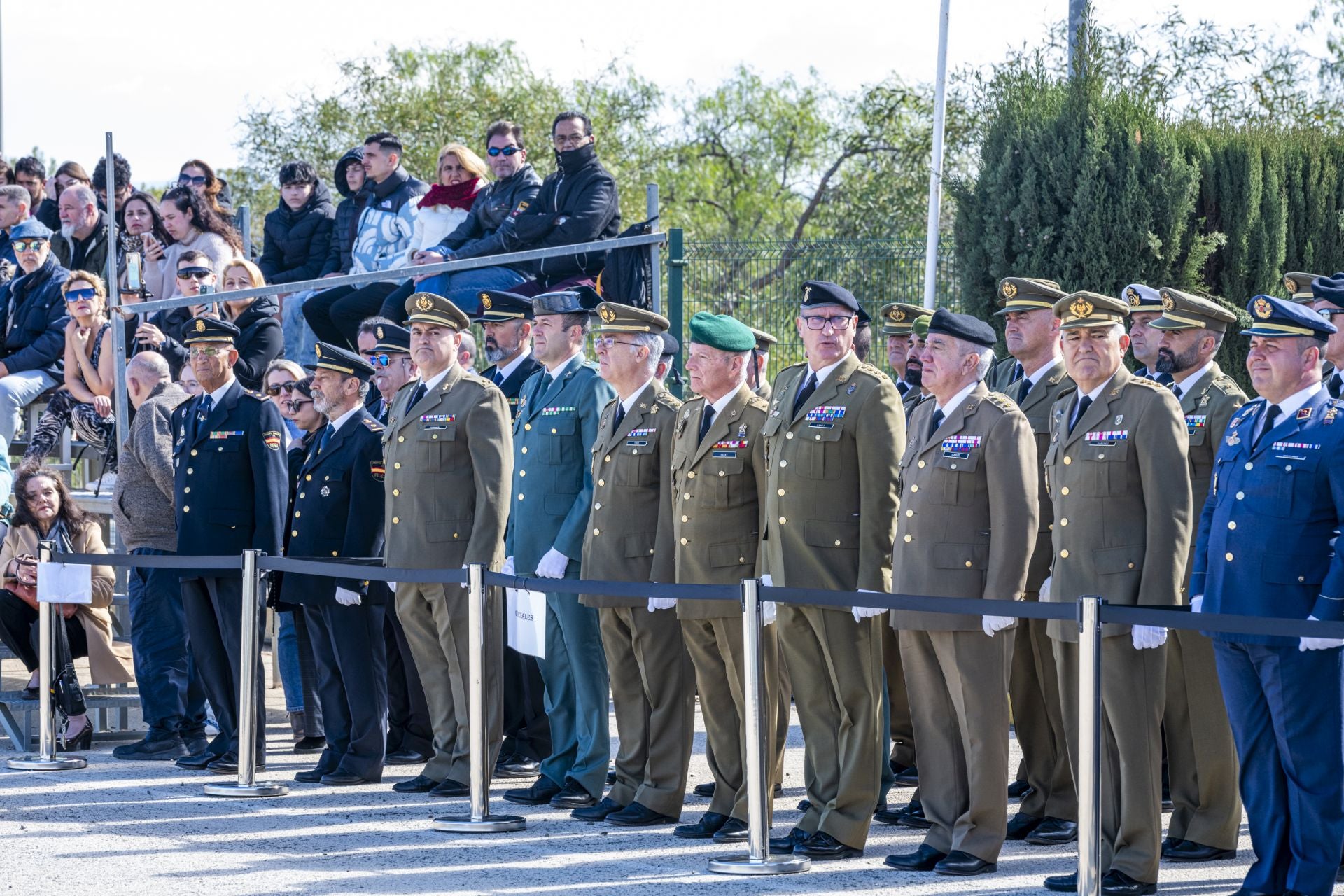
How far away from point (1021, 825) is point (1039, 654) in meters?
0.67

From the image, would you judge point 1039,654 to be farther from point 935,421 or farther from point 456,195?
point 456,195

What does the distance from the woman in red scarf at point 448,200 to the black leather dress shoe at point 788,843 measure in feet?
21.3

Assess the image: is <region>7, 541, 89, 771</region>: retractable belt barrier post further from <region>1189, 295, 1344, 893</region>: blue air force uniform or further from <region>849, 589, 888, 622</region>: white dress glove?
<region>1189, 295, 1344, 893</region>: blue air force uniform

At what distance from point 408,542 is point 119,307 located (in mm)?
3653

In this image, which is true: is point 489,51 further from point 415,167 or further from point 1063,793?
point 1063,793

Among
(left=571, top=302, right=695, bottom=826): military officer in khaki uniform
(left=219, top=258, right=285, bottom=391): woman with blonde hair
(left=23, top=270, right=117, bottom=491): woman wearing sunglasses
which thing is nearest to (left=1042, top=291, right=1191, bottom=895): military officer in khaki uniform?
(left=571, top=302, right=695, bottom=826): military officer in khaki uniform

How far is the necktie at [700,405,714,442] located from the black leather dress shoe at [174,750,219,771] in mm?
3156

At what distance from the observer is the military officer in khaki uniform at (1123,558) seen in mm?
6145

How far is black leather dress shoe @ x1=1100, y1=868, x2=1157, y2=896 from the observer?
604 centimetres

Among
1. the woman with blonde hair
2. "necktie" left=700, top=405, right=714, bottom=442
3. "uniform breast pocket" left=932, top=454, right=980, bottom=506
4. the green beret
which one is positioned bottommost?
"uniform breast pocket" left=932, top=454, right=980, bottom=506

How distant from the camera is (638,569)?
754cm

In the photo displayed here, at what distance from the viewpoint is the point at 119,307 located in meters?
10.8

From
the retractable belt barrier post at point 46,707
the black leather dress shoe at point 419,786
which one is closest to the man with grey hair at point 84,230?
the retractable belt barrier post at point 46,707

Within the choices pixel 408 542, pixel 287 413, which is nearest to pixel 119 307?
pixel 287 413
